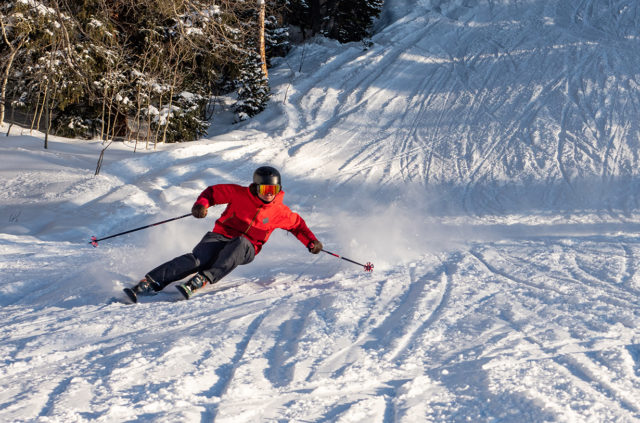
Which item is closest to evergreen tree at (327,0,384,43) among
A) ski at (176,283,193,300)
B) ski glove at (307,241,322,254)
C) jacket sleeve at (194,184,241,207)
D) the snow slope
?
the snow slope

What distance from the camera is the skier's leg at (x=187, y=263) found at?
4.66 meters

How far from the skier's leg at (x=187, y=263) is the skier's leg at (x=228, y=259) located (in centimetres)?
8

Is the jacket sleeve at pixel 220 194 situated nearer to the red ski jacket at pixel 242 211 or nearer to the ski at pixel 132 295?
the red ski jacket at pixel 242 211

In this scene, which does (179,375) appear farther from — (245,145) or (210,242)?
(245,145)

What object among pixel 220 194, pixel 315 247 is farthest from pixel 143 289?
pixel 315 247

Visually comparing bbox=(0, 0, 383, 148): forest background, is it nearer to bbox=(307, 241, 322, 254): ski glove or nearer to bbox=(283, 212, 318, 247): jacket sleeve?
bbox=(283, 212, 318, 247): jacket sleeve

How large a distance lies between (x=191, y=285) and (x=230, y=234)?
0.76 meters

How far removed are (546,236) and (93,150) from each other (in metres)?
9.54

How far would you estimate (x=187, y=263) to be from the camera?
479 cm

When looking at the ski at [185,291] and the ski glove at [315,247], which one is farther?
the ski glove at [315,247]

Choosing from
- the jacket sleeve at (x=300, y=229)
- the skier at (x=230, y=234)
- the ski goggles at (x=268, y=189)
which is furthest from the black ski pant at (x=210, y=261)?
the jacket sleeve at (x=300, y=229)

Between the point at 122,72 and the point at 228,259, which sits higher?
the point at 122,72

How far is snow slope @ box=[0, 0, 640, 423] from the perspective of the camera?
2.80 metres

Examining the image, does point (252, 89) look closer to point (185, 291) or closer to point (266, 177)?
point (266, 177)
